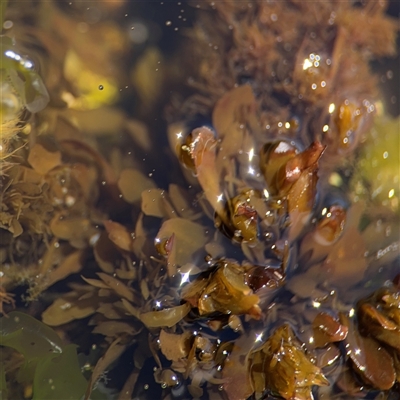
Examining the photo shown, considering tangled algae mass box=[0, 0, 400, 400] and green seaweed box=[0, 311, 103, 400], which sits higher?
tangled algae mass box=[0, 0, 400, 400]

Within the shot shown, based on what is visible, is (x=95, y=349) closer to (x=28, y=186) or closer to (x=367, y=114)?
(x=28, y=186)

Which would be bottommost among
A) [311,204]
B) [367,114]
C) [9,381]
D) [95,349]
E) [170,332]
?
[9,381]

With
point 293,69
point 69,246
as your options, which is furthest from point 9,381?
point 293,69

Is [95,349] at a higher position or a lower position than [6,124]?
lower

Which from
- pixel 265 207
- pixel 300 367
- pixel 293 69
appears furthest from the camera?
pixel 293 69

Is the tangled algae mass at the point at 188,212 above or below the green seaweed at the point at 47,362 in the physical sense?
above

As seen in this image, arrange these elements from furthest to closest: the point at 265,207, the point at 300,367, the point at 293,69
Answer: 1. the point at 293,69
2. the point at 265,207
3. the point at 300,367

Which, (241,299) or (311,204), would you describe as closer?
(241,299)

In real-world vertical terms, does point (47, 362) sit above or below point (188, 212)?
below
